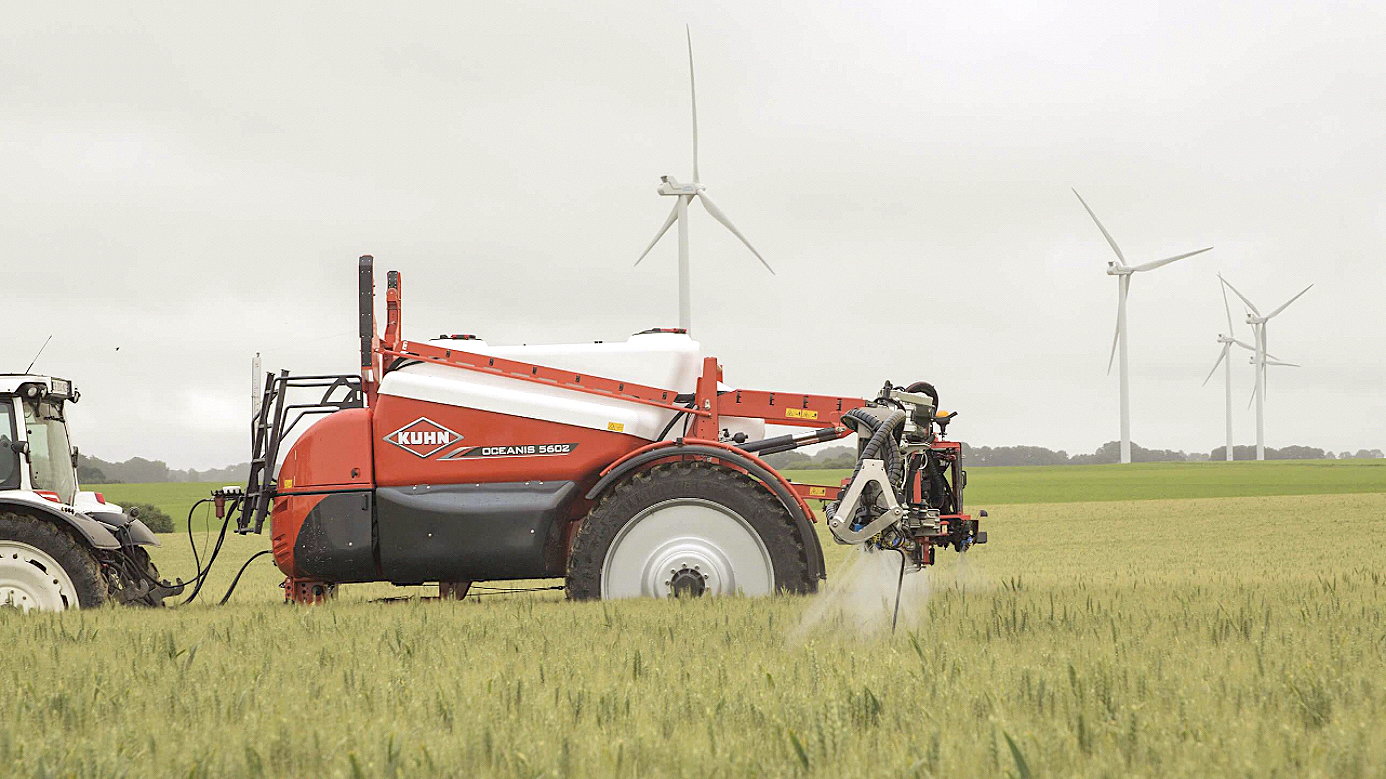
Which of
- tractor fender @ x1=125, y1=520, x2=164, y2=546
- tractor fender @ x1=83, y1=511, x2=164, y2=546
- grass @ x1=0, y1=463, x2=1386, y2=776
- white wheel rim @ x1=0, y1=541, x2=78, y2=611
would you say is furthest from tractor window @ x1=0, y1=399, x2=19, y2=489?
grass @ x1=0, y1=463, x2=1386, y2=776

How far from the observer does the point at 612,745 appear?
522 centimetres

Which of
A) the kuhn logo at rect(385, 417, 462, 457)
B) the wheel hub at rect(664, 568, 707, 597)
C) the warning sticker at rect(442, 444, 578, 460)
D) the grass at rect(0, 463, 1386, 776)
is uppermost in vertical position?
the kuhn logo at rect(385, 417, 462, 457)

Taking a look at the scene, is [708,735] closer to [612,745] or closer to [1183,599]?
[612,745]

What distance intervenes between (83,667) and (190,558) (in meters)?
24.8

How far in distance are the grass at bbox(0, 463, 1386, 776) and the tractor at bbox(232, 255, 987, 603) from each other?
1.95ft

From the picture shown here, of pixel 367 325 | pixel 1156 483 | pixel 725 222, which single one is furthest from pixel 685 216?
pixel 1156 483

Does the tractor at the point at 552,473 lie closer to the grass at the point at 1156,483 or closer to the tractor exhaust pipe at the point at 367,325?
the tractor exhaust pipe at the point at 367,325

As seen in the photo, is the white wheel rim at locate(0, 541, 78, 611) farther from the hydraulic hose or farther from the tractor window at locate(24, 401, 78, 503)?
the hydraulic hose

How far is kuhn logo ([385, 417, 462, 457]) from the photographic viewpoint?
11805mm

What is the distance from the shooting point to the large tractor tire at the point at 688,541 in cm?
1123

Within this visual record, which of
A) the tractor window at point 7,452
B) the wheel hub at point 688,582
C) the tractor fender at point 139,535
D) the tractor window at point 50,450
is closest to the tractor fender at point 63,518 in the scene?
the tractor window at point 7,452

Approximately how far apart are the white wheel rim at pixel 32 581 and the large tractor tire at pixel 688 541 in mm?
4722

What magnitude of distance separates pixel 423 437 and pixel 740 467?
119 inches

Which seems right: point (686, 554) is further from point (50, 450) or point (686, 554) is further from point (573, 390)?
point (50, 450)
